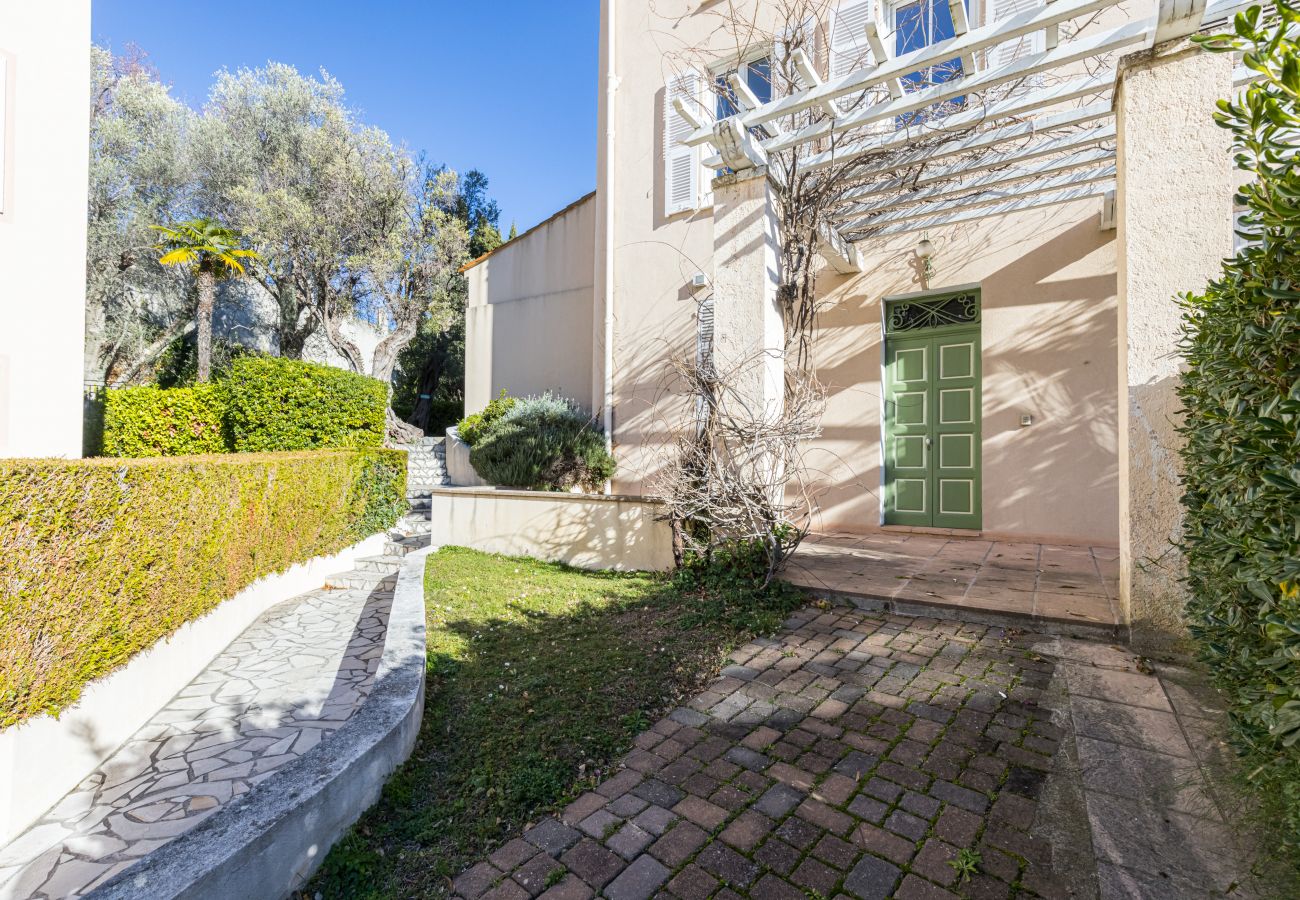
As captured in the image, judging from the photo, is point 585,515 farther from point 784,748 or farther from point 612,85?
point 612,85

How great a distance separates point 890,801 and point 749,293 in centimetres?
355

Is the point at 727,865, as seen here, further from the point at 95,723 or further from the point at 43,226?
the point at 43,226

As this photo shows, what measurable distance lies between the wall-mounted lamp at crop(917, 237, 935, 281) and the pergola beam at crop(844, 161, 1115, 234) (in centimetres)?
49

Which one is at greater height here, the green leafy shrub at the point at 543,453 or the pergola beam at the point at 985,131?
the pergola beam at the point at 985,131

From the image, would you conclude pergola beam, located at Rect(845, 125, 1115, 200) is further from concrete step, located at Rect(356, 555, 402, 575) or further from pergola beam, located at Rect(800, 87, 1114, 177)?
concrete step, located at Rect(356, 555, 402, 575)

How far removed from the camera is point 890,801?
2086 millimetres

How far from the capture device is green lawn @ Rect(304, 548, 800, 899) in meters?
2.09

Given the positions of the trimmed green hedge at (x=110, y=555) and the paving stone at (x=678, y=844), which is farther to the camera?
the trimmed green hedge at (x=110, y=555)

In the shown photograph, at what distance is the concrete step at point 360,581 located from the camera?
23.0ft

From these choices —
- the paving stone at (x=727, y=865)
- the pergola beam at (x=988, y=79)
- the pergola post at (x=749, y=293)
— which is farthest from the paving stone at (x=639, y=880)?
the pergola beam at (x=988, y=79)

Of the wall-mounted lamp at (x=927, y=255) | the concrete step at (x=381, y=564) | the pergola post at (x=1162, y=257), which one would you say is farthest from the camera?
the concrete step at (x=381, y=564)

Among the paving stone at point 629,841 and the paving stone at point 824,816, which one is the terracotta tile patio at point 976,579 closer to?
the paving stone at point 824,816

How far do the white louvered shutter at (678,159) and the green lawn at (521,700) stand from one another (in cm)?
550

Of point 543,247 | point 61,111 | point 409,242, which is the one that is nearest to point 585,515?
point 543,247
